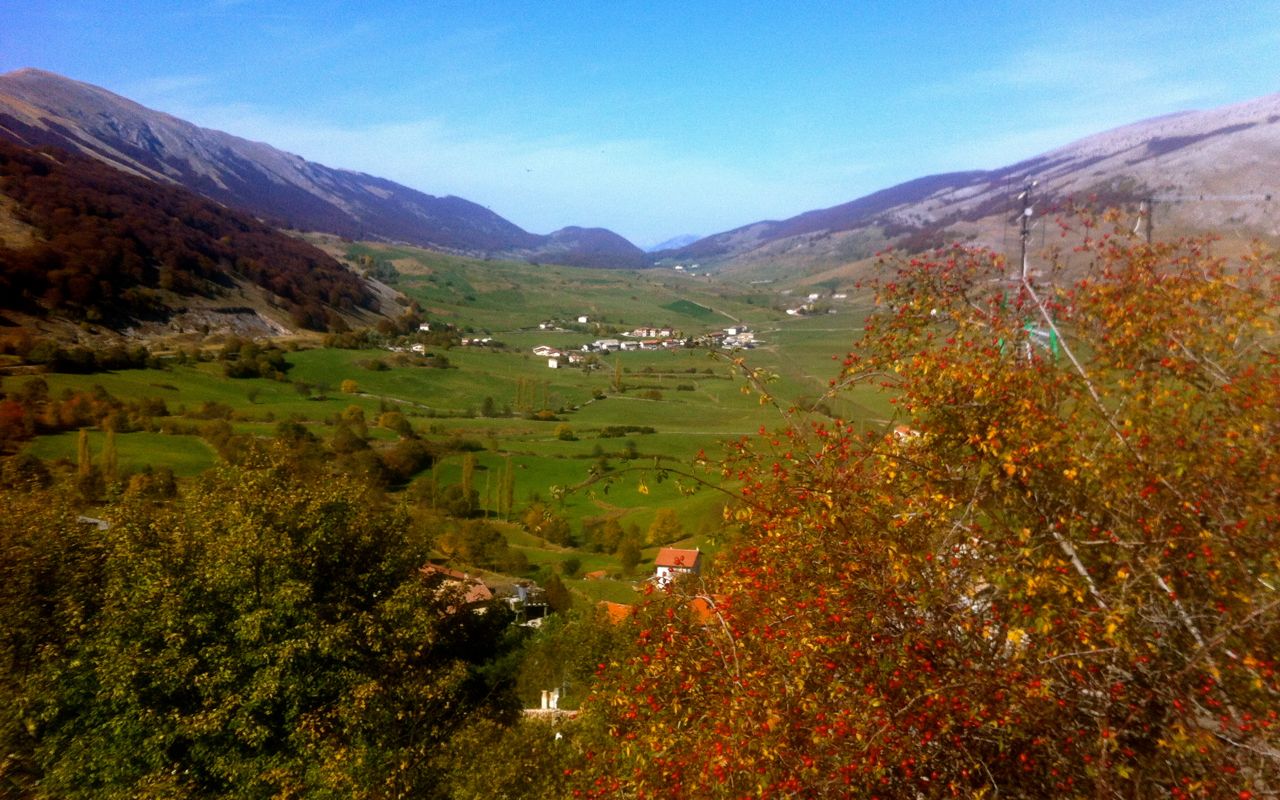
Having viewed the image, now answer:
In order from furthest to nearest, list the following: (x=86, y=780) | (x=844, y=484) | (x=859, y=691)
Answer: (x=86, y=780), (x=844, y=484), (x=859, y=691)

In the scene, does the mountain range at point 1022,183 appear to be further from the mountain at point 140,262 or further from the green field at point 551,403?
the mountain at point 140,262

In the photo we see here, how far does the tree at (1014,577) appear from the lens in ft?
13.1

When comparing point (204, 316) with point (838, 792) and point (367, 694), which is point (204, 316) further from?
point (838, 792)

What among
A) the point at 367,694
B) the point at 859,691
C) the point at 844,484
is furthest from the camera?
the point at 367,694

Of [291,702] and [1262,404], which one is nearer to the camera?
[1262,404]

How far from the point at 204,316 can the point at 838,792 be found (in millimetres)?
78924

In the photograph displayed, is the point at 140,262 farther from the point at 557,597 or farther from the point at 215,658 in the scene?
the point at 215,658

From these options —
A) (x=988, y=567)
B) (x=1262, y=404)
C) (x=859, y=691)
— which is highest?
(x=1262, y=404)

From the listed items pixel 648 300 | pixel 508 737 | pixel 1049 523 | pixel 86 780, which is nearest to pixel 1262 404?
pixel 1049 523

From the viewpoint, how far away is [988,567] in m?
4.18

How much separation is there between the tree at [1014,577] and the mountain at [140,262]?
64.4 metres

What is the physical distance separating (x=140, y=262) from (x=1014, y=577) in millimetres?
81112

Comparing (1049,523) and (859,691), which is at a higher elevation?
(1049,523)

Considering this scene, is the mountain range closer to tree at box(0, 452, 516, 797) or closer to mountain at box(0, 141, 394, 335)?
tree at box(0, 452, 516, 797)
